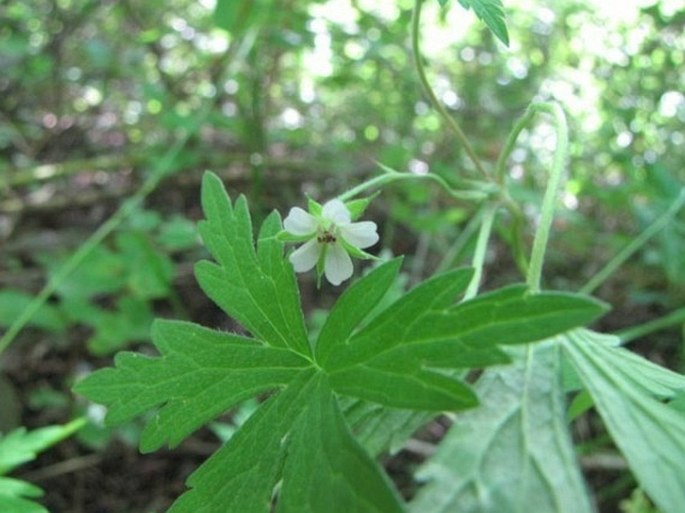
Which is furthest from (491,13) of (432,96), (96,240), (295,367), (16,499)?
(96,240)

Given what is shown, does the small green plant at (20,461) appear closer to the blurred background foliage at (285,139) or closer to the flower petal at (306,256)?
the flower petal at (306,256)

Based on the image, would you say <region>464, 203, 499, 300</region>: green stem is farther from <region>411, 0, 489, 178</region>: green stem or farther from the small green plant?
the small green plant

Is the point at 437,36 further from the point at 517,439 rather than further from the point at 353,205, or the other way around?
the point at 517,439

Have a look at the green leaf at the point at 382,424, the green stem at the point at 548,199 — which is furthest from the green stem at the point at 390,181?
the green leaf at the point at 382,424

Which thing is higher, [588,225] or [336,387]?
[336,387]

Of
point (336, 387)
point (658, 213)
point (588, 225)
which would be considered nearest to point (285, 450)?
point (336, 387)

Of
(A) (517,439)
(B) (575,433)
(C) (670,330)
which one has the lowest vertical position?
(B) (575,433)
